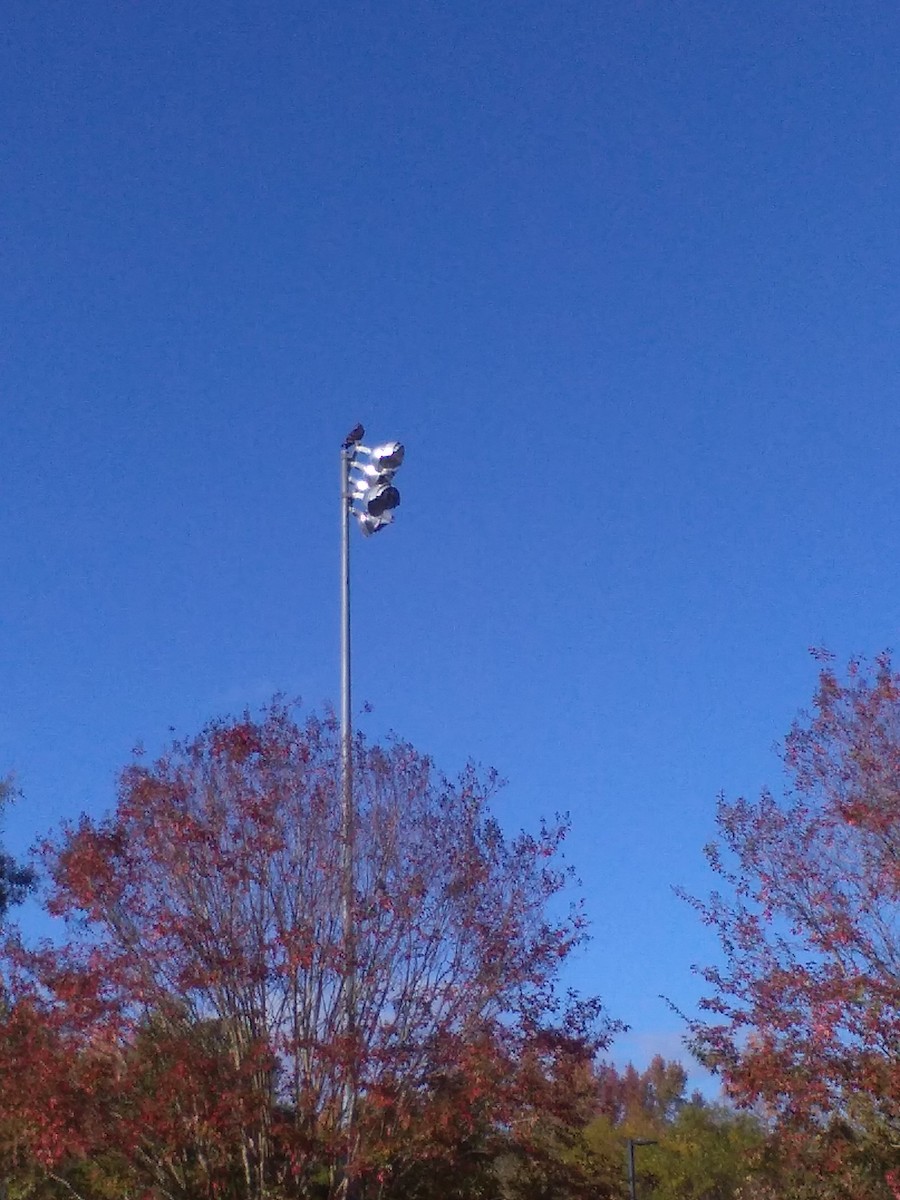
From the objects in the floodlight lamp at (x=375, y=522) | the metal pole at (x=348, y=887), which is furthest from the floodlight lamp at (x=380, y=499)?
the metal pole at (x=348, y=887)

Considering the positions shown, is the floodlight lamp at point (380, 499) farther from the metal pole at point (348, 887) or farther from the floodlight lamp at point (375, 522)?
the metal pole at point (348, 887)

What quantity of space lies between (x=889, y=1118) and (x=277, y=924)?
7254 millimetres

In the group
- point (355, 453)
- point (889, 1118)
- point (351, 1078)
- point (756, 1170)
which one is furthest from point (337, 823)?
point (756, 1170)

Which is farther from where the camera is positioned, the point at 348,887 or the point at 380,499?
the point at 380,499

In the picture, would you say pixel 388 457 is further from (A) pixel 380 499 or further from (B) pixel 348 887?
(B) pixel 348 887

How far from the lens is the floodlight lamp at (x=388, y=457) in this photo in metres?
19.3

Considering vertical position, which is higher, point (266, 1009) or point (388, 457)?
Result: point (388, 457)

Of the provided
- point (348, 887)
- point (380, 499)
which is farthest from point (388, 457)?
point (348, 887)

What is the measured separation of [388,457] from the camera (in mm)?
19297

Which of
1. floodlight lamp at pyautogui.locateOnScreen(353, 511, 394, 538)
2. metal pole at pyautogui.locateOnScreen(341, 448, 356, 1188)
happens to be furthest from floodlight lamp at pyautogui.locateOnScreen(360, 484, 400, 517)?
metal pole at pyautogui.locateOnScreen(341, 448, 356, 1188)

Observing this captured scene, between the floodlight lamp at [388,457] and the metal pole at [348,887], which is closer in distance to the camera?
the metal pole at [348,887]

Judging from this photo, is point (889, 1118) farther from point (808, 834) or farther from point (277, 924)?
point (277, 924)

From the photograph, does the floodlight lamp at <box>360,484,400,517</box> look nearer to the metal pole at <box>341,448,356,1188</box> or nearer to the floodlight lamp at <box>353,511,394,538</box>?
the floodlight lamp at <box>353,511,394,538</box>

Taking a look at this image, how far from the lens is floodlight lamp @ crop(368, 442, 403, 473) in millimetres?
19281
